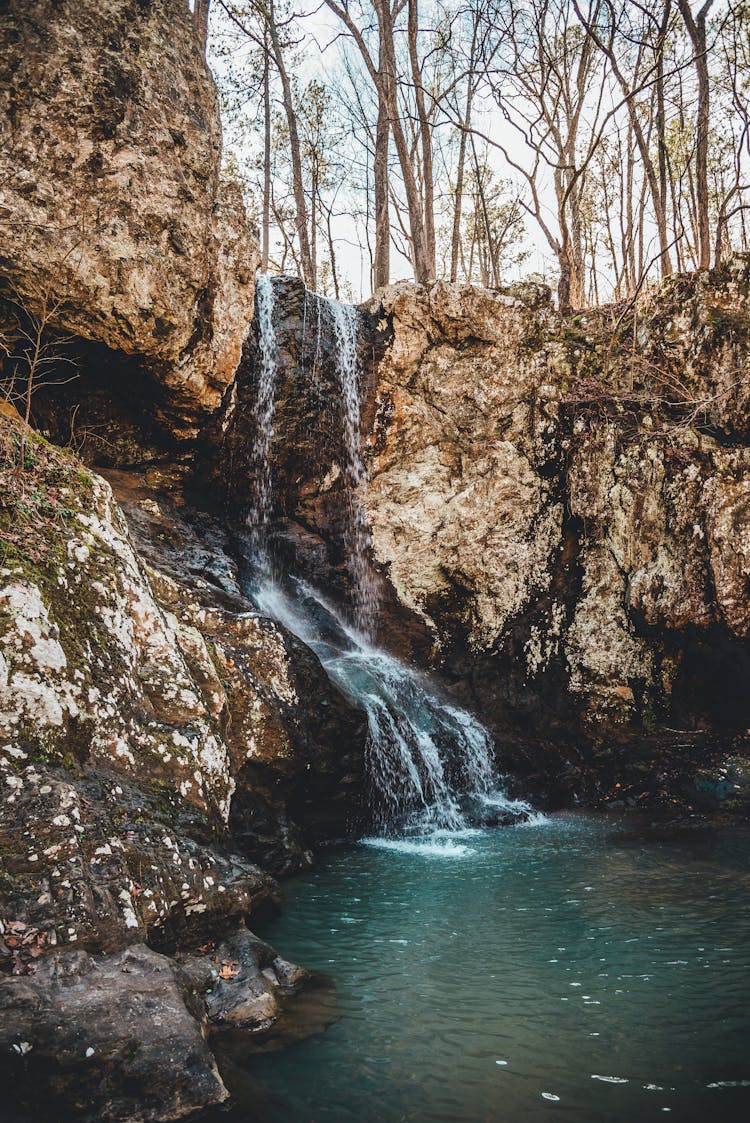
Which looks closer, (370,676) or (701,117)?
(370,676)

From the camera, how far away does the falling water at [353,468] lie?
11.4 m

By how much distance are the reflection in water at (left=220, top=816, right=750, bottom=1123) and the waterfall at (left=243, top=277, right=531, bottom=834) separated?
44.6 inches

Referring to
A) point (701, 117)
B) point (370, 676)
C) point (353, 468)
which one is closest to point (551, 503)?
point (353, 468)

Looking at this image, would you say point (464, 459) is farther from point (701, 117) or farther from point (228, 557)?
point (701, 117)

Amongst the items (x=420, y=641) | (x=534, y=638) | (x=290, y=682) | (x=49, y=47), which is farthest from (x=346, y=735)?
(x=49, y=47)

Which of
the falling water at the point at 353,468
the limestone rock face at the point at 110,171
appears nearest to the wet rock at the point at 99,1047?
the limestone rock face at the point at 110,171

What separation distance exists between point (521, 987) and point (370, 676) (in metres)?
5.09

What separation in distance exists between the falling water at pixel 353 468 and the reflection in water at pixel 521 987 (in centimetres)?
464

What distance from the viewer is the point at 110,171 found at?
7.23m

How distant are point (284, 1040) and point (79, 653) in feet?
8.84

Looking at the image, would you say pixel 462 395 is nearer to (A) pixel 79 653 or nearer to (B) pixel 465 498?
(B) pixel 465 498

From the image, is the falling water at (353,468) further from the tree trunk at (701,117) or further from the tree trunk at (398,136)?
the tree trunk at (701,117)

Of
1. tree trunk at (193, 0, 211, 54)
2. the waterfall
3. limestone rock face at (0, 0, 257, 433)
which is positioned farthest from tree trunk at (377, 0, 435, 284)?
limestone rock face at (0, 0, 257, 433)

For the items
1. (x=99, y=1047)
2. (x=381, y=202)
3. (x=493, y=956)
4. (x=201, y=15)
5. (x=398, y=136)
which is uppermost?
(x=201, y=15)
